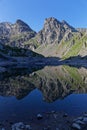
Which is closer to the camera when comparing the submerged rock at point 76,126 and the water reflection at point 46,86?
the submerged rock at point 76,126

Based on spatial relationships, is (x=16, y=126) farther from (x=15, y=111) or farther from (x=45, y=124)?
(x=15, y=111)

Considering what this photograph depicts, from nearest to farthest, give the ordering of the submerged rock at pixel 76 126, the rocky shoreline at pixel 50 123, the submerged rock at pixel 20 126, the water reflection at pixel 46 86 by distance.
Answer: the submerged rock at pixel 20 126 → the submerged rock at pixel 76 126 → the rocky shoreline at pixel 50 123 → the water reflection at pixel 46 86

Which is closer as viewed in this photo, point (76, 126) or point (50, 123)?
point (76, 126)

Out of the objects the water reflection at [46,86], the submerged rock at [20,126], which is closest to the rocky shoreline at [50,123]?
the submerged rock at [20,126]

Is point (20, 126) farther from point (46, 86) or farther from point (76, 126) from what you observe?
point (46, 86)

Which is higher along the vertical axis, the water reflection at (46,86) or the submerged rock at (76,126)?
the water reflection at (46,86)

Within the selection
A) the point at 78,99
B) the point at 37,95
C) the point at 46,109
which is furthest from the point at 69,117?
the point at 37,95

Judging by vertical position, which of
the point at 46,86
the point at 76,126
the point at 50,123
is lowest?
the point at 50,123

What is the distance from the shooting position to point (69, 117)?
38.4m

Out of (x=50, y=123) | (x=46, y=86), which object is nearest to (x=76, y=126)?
(x=50, y=123)

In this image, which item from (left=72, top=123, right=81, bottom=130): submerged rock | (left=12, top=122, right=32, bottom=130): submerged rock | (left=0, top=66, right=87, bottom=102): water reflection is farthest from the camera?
(left=0, top=66, right=87, bottom=102): water reflection

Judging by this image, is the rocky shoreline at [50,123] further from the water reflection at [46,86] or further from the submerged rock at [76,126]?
the water reflection at [46,86]

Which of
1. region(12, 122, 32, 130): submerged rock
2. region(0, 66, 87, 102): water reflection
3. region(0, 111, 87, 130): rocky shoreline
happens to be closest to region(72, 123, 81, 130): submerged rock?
region(0, 111, 87, 130): rocky shoreline

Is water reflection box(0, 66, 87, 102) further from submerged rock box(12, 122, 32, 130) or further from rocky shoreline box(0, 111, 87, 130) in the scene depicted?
submerged rock box(12, 122, 32, 130)
